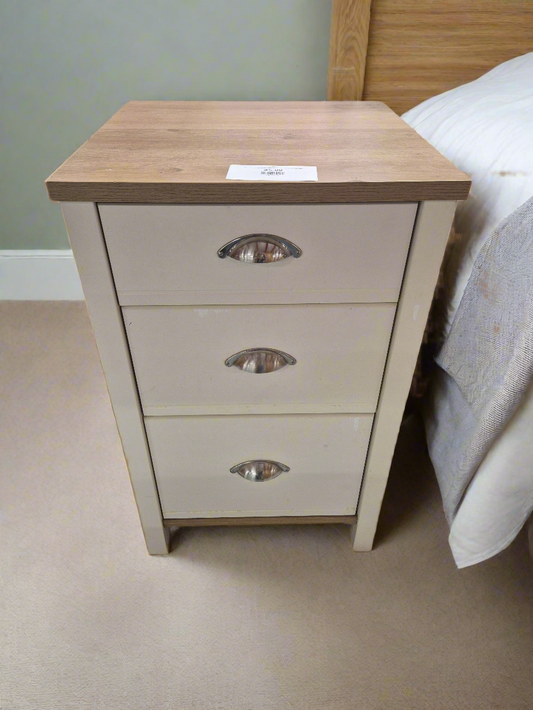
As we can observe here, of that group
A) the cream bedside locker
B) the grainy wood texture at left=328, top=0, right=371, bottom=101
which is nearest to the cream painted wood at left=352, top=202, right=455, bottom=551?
the cream bedside locker

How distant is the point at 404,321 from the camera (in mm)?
600

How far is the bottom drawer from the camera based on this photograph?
70 centimetres

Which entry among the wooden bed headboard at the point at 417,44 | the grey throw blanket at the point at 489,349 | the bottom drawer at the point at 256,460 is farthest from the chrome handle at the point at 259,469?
the wooden bed headboard at the point at 417,44

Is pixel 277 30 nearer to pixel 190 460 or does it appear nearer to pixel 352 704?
pixel 190 460

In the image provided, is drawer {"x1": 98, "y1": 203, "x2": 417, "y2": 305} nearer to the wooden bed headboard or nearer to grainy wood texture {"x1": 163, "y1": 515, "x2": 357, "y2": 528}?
grainy wood texture {"x1": 163, "y1": 515, "x2": 357, "y2": 528}

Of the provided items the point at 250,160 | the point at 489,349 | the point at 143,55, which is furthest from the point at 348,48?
the point at 489,349

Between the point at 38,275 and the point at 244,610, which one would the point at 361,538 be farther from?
the point at 38,275

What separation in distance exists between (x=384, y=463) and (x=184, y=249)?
0.45 meters

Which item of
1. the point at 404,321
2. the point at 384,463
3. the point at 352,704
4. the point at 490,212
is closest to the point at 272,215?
the point at 404,321

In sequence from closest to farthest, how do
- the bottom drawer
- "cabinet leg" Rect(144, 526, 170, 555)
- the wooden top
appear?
the wooden top → the bottom drawer → "cabinet leg" Rect(144, 526, 170, 555)

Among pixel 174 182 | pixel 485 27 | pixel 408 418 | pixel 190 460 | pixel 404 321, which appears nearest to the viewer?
pixel 174 182

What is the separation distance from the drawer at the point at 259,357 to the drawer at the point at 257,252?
0.02 m

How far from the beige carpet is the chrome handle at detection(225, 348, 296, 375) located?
0.42 metres

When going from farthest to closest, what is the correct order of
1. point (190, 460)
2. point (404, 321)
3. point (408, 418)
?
1. point (408, 418)
2. point (190, 460)
3. point (404, 321)
